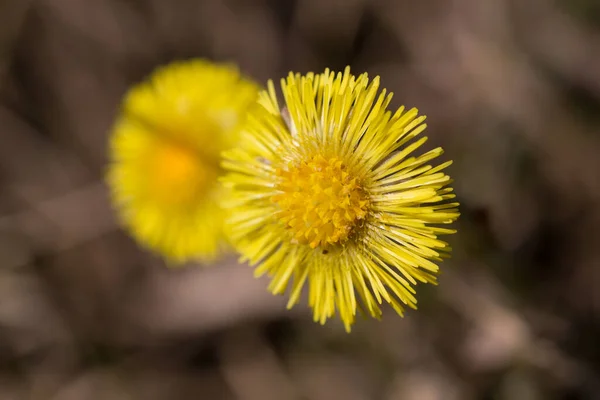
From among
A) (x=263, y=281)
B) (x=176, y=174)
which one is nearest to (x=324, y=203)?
(x=176, y=174)

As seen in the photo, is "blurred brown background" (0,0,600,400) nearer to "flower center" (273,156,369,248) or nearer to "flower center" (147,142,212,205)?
"flower center" (273,156,369,248)

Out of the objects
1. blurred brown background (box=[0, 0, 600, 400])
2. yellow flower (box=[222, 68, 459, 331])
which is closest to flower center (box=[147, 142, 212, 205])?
yellow flower (box=[222, 68, 459, 331])

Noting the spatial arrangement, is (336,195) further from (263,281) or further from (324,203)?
(263,281)

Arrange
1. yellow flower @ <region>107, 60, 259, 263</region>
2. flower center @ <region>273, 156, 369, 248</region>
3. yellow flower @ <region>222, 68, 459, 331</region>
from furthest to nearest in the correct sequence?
yellow flower @ <region>107, 60, 259, 263</region>, flower center @ <region>273, 156, 369, 248</region>, yellow flower @ <region>222, 68, 459, 331</region>

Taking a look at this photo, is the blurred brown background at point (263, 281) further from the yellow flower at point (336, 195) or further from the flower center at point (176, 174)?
the flower center at point (176, 174)

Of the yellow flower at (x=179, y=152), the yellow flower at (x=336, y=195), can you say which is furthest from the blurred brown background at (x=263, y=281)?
the yellow flower at (x=179, y=152)

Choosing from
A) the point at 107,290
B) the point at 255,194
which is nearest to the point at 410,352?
the point at 255,194

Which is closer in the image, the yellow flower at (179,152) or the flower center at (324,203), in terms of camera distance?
the flower center at (324,203)
